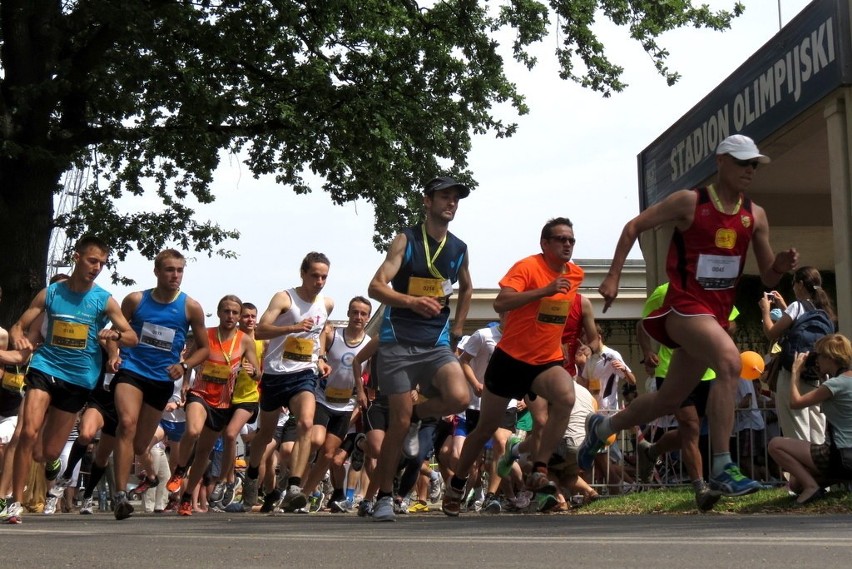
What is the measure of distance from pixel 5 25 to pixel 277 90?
396cm

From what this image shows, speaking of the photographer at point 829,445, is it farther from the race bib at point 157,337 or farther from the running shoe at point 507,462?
the race bib at point 157,337

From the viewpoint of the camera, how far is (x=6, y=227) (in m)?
19.8

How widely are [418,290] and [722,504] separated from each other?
2.58 metres

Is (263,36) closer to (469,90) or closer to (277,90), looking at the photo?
(277,90)

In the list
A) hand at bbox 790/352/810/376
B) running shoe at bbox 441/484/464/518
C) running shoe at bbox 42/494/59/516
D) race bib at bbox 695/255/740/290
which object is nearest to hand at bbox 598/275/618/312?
race bib at bbox 695/255/740/290

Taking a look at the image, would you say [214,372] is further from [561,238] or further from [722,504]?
[722,504]

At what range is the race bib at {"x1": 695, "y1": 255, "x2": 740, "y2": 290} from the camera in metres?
8.09

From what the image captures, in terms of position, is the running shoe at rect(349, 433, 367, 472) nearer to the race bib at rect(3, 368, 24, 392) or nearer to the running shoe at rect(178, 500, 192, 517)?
the running shoe at rect(178, 500, 192, 517)

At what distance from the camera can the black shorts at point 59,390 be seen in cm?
1034

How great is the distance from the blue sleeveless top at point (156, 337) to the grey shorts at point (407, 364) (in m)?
2.06

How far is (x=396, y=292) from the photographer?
914cm

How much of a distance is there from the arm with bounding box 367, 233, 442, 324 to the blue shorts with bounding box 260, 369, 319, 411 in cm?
304

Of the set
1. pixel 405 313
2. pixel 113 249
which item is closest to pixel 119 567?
pixel 405 313

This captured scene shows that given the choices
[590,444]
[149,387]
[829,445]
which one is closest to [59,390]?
[149,387]
